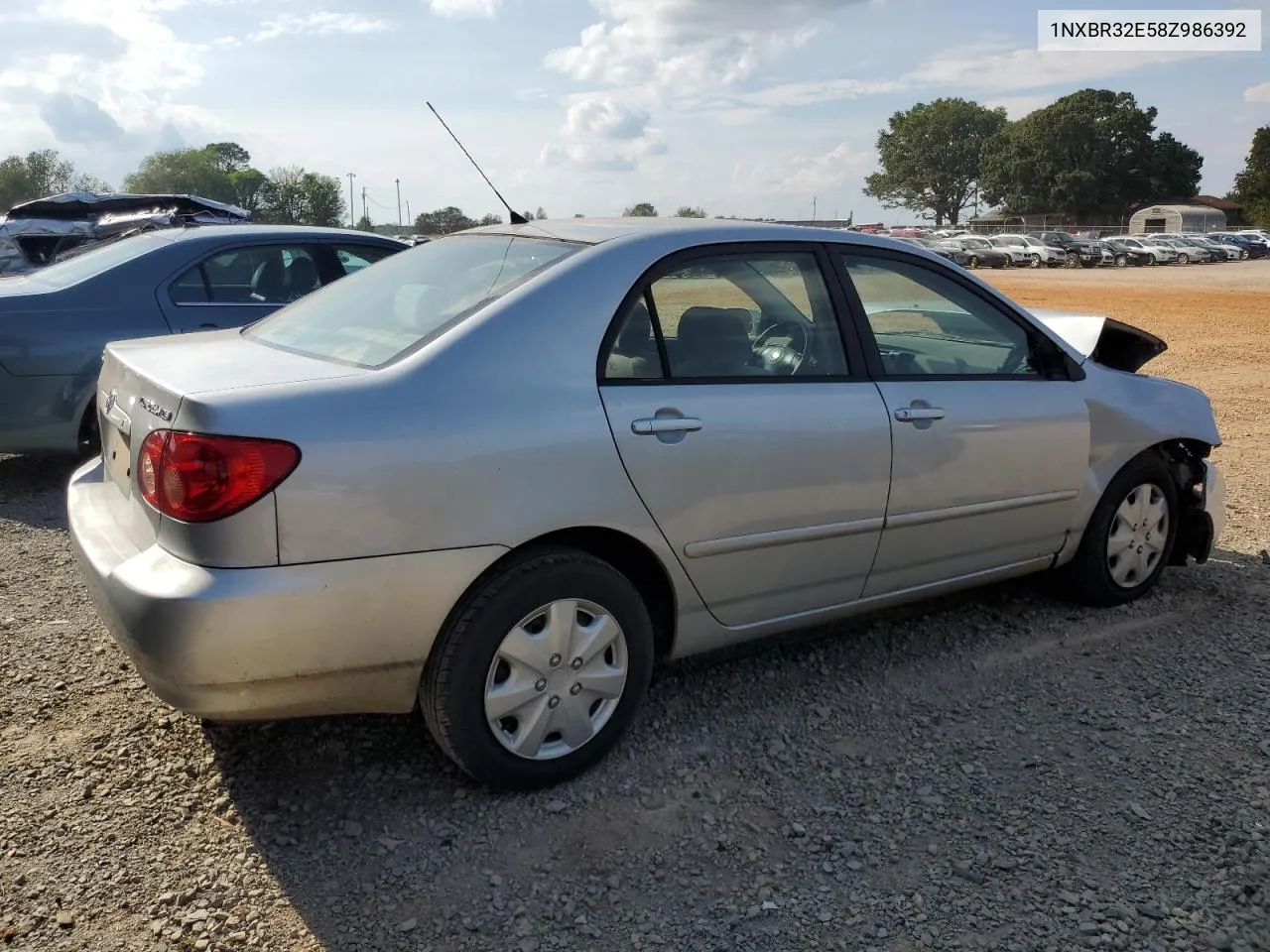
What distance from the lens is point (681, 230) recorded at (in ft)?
11.2

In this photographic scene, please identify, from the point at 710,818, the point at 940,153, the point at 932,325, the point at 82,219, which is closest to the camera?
the point at 710,818

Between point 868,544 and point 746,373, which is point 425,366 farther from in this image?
point 868,544

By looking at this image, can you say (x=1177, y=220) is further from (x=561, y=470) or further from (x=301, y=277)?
(x=561, y=470)

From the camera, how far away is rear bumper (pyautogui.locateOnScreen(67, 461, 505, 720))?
8.30 feet

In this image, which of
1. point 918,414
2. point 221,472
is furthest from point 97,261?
point 918,414

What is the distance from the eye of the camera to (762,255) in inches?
141

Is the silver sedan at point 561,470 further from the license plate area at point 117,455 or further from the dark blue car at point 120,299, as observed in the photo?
the dark blue car at point 120,299

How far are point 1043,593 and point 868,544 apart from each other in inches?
60.3

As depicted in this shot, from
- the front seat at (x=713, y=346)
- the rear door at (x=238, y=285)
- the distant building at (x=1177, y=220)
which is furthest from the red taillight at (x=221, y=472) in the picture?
the distant building at (x=1177, y=220)

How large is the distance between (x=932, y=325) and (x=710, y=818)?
214 centimetres

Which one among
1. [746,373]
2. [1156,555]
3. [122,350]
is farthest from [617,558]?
[1156,555]

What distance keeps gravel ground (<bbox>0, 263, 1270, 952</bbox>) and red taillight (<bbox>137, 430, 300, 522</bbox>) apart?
3.03ft

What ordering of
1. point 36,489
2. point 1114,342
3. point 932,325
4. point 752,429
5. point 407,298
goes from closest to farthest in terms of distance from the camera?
1. point 752,429
2. point 407,298
3. point 932,325
4. point 1114,342
5. point 36,489

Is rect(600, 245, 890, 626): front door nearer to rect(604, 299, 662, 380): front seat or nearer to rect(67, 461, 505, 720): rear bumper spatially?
rect(604, 299, 662, 380): front seat
